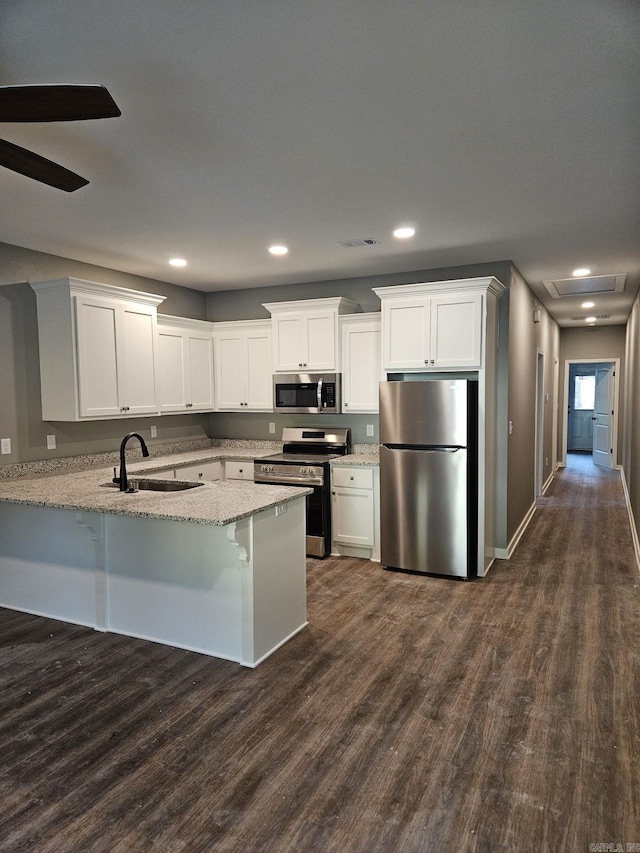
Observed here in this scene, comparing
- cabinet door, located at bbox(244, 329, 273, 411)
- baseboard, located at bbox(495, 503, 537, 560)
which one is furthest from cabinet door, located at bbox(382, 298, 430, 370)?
baseboard, located at bbox(495, 503, 537, 560)

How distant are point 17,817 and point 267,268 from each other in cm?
422

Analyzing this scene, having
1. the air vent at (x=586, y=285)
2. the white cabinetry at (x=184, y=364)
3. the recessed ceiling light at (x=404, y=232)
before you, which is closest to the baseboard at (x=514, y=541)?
the air vent at (x=586, y=285)


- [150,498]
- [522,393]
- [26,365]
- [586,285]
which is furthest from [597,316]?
[26,365]

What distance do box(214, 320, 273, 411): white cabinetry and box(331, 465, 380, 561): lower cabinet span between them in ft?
4.17

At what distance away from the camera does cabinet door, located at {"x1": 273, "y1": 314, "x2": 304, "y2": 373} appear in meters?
5.43

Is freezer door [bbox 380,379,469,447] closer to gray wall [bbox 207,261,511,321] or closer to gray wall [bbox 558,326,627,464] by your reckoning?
gray wall [bbox 207,261,511,321]

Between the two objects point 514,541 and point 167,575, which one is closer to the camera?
point 167,575

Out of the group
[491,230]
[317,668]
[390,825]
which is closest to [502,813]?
[390,825]

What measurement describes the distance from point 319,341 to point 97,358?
1.99 meters

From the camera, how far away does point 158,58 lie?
6.05 feet

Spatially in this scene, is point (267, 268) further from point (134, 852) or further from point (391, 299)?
point (134, 852)

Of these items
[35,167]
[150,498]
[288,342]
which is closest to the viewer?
[35,167]

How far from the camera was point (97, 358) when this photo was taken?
443 centimetres

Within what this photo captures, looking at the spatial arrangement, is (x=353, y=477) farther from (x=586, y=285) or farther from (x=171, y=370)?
(x=586, y=285)
